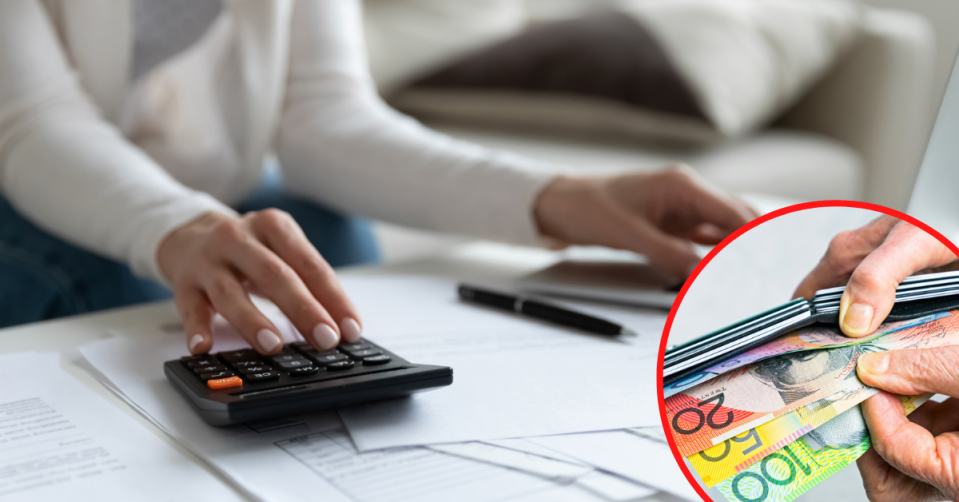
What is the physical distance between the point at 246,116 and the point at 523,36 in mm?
906

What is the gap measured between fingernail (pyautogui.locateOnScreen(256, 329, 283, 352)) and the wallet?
19cm

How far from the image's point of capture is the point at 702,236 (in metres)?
0.57

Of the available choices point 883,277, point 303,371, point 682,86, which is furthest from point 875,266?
point 682,86

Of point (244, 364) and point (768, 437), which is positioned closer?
point (768, 437)

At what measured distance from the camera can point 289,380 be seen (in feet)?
0.98

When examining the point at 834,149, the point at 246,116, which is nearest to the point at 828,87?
the point at 834,149

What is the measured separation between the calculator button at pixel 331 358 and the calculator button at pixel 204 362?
0.15 ft

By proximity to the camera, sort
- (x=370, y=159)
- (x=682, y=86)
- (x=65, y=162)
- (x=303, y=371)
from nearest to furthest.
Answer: (x=303, y=371)
(x=65, y=162)
(x=370, y=159)
(x=682, y=86)

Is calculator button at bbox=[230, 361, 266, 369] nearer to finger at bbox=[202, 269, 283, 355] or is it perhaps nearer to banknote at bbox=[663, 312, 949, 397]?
finger at bbox=[202, 269, 283, 355]

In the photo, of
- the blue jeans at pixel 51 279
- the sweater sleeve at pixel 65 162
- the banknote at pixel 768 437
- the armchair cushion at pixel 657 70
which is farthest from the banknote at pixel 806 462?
the armchair cushion at pixel 657 70

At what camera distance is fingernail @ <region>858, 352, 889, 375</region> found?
21 centimetres

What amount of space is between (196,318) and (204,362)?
0.07 metres

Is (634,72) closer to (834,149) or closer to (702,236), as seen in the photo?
(834,149)

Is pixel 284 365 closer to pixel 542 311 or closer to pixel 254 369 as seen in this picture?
pixel 254 369
